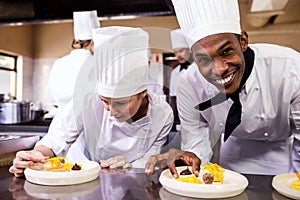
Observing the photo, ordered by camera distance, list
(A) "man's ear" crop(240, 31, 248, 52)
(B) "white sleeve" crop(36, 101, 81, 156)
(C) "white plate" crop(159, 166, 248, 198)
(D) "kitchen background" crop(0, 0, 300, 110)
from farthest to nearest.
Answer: (D) "kitchen background" crop(0, 0, 300, 110) → (B) "white sleeve" crop(36, 101, 81, 156) → (A) "man's ear" crop(240, 31, 248, 52) → (C) "white plate" crop(159, 166, 248, 198)

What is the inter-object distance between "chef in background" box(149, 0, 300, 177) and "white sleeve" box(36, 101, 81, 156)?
36cm

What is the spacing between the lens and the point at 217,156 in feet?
4.32

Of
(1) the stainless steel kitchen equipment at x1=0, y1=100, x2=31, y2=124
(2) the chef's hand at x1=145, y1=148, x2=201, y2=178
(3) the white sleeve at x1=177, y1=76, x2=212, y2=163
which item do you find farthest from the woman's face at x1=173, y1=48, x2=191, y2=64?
(1) the stainless steel kitchen equipment at x1=0, y1=100, x2=31, y2=124

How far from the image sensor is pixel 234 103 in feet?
3.50

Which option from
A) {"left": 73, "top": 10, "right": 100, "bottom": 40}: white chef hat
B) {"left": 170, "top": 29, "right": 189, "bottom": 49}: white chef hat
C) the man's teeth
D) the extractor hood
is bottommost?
the man's teeth

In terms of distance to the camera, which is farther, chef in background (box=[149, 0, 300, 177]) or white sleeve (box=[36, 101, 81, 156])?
white sleeve (box=[36, 101, 81, 156])

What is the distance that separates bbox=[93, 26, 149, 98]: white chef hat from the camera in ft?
3.27

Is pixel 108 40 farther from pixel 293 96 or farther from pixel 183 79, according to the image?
pixel 293 96

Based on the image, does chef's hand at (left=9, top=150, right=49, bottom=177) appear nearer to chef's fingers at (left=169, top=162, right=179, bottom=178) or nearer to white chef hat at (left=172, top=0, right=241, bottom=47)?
chef's fingers at (left=169, top=162, right=179, bottom=178)

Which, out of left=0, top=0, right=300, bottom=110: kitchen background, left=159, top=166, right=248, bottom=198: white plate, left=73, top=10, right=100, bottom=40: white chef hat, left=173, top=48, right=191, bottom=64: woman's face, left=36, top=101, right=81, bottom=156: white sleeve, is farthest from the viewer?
left=0, top=0, right=300, bottom=110: kitchen background

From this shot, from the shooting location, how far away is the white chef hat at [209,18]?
2.93ft

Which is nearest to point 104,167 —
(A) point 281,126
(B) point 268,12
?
(A) point 281,126

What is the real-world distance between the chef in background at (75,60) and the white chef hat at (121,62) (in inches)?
24.9

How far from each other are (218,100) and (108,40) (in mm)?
408
